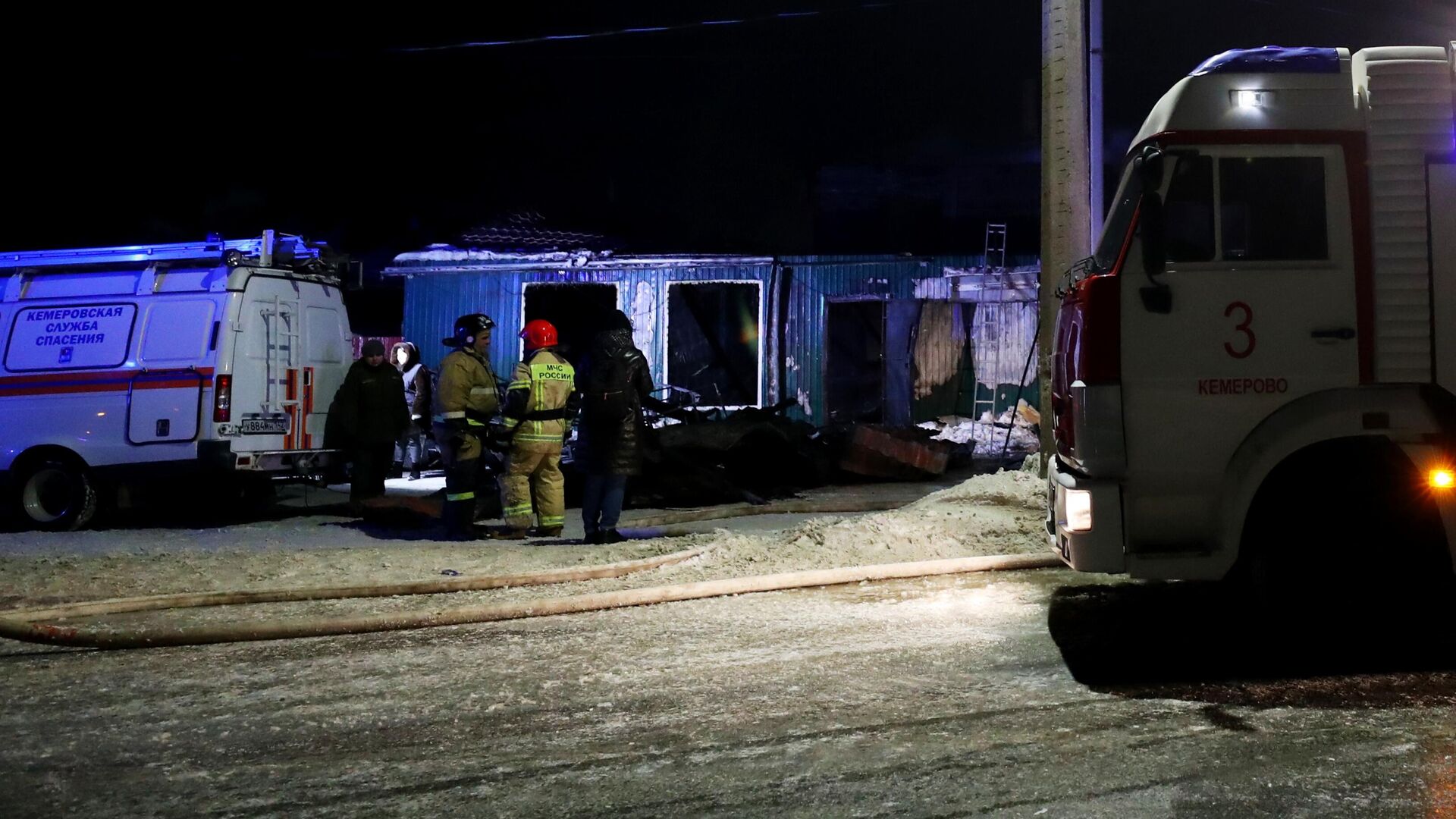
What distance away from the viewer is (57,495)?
11219 millimetres

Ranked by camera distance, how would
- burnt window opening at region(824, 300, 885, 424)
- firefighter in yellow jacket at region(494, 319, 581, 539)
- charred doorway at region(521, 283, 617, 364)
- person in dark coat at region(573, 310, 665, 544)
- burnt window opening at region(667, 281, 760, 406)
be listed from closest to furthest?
person in dark coat at region(573, 310, 665, 544)
firefighter in yellow jacket at region(494, 319, 581, 539)
burnt window opening at region(824, 300, 885, 424)
burnt window opening at region(667, 281, 760, 406)
charred doorway at region(521, 283, 617, 364)

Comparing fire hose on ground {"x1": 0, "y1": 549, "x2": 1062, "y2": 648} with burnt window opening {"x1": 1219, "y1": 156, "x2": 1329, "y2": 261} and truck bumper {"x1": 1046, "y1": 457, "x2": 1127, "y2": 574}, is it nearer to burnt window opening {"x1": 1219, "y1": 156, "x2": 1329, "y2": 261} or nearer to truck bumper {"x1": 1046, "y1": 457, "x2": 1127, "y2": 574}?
truck bumper {"x1": 1046, "y1": 457, "x2": 1127, "y2": 574}

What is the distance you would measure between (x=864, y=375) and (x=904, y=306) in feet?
4.15

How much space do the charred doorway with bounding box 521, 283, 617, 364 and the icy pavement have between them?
13207 mm

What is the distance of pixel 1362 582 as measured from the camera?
5016 mm

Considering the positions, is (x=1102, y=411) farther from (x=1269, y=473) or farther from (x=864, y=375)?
(x=864, y=375)

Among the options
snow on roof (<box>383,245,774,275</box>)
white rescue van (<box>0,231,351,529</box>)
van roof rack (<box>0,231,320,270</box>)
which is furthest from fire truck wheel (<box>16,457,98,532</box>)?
→ snow on roof (<box>383,245,774,275</box>)

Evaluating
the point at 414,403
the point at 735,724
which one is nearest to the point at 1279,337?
the point at 735,724

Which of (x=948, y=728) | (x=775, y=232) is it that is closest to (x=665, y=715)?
(x=948, y=728)

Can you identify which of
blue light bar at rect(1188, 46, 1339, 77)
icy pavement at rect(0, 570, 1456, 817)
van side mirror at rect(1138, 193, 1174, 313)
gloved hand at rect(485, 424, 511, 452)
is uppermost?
blue light bar at rect(1188, 46, 1339, 77)

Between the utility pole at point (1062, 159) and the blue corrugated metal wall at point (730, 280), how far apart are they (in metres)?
9.23

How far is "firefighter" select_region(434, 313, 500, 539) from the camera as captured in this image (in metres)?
9.46

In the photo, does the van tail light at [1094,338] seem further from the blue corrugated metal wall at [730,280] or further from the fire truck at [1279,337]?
the blue corrugated metal wall at [730,280]

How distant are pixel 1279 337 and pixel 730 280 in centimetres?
1358
